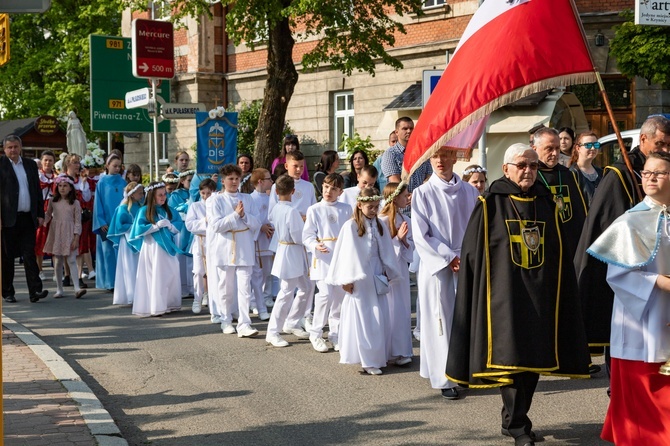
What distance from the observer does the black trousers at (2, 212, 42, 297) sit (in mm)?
14781

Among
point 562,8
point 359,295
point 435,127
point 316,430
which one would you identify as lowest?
point 316,430

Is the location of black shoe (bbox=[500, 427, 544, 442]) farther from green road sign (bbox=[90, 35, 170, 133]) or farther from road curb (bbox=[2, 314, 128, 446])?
green road sign (bbox=[90, 35, 170, 133])

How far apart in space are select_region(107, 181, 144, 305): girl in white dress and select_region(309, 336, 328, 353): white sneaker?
4.84 meters

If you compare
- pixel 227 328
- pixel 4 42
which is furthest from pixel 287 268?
pixel 4 42

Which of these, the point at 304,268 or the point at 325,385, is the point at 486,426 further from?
the point at 304,268

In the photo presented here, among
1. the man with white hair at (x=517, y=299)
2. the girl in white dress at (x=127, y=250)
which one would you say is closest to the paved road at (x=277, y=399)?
the man with white hair at (x=517, y=299)

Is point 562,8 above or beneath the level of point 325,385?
above

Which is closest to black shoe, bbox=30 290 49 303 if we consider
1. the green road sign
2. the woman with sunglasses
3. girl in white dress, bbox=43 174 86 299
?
girl in white dress, bbox=43 174 86 299

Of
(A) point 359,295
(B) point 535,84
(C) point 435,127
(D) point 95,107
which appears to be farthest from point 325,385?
(D) point 95,107

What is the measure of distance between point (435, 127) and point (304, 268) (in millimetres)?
3990

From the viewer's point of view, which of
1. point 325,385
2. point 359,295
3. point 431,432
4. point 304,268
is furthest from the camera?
point 304,268

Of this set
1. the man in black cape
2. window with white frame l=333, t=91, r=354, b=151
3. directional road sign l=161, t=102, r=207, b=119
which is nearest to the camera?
the man in black cape

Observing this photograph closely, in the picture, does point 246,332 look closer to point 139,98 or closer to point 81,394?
point 81,394

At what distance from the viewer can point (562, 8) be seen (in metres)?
7.45
